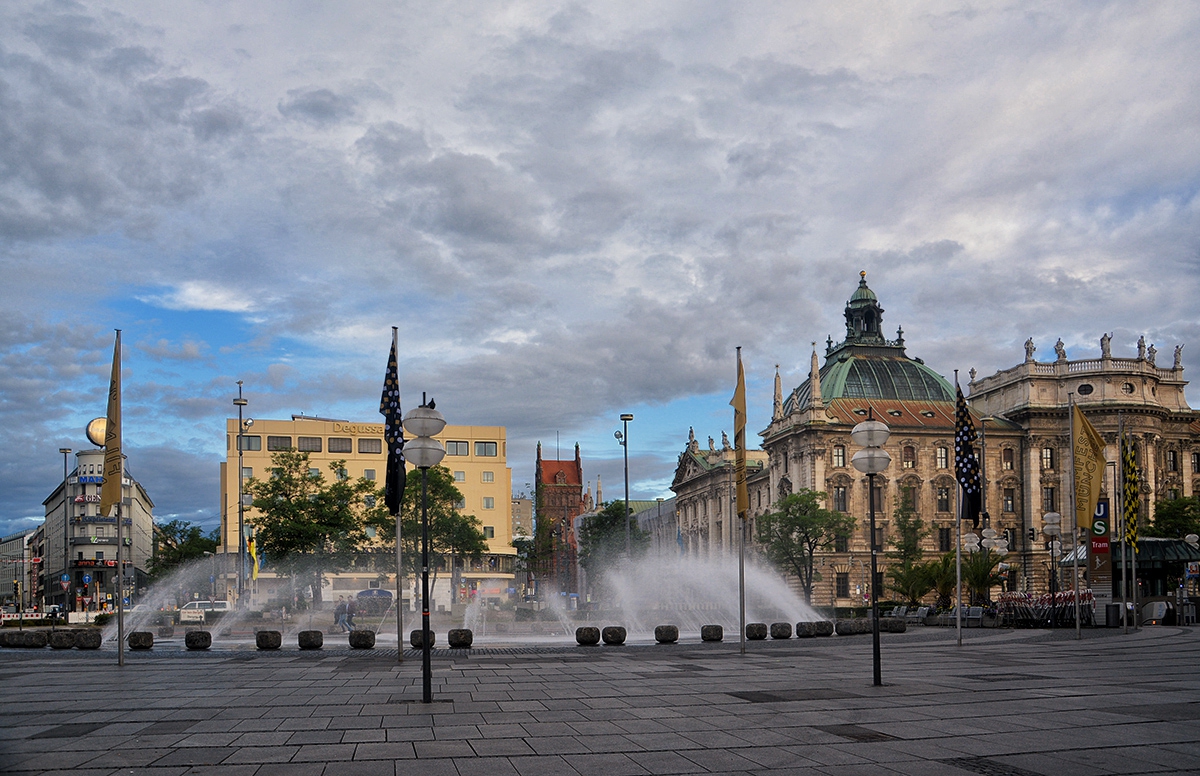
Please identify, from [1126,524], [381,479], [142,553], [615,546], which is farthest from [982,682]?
[142,553]

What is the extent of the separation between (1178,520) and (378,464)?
8917cm


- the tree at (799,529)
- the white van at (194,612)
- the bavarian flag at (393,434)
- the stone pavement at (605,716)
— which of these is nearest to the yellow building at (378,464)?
the tree at (799,529)

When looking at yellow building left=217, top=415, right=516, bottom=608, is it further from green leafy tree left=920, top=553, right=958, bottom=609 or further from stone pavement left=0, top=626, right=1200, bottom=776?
stone pavement left=0, top=626, right=1200, bottom=776

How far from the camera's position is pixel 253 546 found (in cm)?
6862

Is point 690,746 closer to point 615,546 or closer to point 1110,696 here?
point 1110,696

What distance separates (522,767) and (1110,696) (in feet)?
39.7

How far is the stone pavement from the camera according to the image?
39.0 ft

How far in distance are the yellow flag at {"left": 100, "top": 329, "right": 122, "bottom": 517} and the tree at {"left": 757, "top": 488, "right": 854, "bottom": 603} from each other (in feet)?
242

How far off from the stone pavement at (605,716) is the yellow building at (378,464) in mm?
97954


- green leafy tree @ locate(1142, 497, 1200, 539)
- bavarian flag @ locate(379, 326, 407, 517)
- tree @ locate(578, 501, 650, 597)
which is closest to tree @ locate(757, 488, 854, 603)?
tree @ locate(578, 501, 650, 597)

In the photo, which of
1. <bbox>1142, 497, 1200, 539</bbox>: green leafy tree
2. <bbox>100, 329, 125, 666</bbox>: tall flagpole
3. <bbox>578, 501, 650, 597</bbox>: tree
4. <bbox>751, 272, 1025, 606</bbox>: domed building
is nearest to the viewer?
<bbox>100, 329, 125, 666</bbox>: tall flagpole

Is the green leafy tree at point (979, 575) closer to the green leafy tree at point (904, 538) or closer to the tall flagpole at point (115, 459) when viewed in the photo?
the green leafy tree at point (904, 538)

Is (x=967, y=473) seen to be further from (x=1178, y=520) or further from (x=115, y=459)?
(x=1178, y=520)

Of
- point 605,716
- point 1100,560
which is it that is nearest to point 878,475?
point 1100,560
